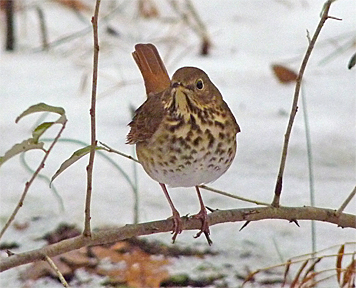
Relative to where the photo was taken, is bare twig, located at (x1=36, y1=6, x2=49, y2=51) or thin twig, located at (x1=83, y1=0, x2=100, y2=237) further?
bare twig, located at (x1=36, y1=6, x2=49, y2=51)

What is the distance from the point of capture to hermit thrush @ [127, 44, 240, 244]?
6.43ft

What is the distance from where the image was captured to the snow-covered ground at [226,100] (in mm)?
2775

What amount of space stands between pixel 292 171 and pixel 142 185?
0.61 m

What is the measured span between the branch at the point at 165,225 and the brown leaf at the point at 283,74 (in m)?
2.20

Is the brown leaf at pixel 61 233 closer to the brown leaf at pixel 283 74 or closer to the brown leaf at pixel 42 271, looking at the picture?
the brown leaf at pixel 42 271

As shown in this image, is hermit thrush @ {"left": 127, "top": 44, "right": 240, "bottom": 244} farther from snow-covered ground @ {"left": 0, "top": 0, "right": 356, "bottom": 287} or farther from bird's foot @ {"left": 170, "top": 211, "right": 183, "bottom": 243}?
snow-covered ground @ {"left": 0, "top": 0, "right": 356, "bottom": 287}

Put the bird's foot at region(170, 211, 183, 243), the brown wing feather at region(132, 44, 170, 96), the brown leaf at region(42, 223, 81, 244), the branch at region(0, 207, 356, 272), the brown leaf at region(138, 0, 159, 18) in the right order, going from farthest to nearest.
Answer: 1. the brown leaf at region(138, 0, 159, 18)
2. the brown leaf at region(42, 223, 81, 244)
3. the brown wing feather at region(132, 44, 170, 96)
4. the bird's foot at region(170, 211, 183, 243)
5. the branch at region(0, 207, 356, 272)

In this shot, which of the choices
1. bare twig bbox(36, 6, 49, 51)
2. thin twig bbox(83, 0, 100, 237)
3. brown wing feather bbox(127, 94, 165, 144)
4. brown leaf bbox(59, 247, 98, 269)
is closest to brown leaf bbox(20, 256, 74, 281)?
brown leaf bbox(59, 247, 98, 269)

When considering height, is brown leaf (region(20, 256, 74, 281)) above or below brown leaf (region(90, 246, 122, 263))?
below

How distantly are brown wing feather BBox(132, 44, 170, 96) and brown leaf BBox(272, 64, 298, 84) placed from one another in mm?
1887

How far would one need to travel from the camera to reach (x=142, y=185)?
125 inches

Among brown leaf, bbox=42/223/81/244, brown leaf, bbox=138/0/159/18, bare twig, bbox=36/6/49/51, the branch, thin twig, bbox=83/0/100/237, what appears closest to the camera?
thin twig, bbox=83/0/100/237

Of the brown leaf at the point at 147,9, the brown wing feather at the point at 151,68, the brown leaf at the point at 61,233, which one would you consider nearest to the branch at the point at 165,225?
the brown wing feather at the point at 151,68

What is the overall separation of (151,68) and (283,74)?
1.93 m
